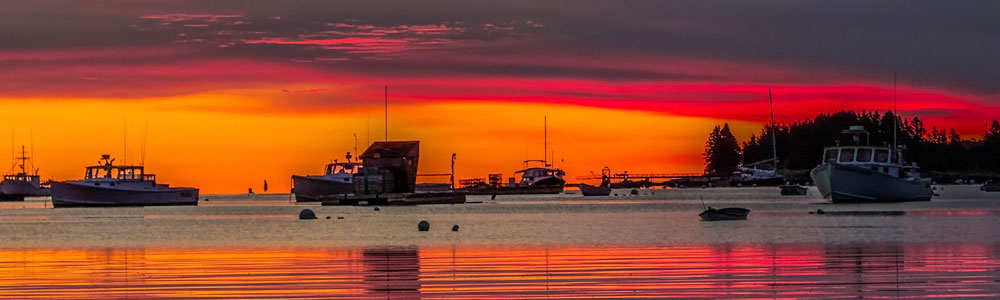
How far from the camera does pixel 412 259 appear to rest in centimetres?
4672

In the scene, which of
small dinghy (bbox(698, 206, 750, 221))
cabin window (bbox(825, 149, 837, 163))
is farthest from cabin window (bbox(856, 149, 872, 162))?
small dinghy (bbox(698, 206, 750, 221))

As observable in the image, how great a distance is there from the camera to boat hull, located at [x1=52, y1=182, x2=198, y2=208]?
14488 cm

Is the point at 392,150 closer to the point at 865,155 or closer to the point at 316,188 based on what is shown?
the point at 316,188

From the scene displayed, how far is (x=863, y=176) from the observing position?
120188 millimetres

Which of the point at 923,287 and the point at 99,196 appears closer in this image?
the point at 923,287

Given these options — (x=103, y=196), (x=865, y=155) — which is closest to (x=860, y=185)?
(x=865, y=155)

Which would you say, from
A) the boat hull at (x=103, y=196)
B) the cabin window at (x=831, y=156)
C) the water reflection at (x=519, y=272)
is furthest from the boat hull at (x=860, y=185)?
the water reflection at (x=519, y=272)

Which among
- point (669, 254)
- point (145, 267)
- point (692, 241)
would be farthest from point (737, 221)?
point (145, 267)

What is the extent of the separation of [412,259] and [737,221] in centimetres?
3941

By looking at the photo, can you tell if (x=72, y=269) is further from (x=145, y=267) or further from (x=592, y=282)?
(x=592, y=282)

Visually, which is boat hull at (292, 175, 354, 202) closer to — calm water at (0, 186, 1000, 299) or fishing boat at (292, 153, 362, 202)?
fishing boat at (292, 153, 362, 202)

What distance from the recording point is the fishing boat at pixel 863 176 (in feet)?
396

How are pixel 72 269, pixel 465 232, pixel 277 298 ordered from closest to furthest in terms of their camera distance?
1. pixel 277 298
2. pixel 72 269
3. pixel 465 232

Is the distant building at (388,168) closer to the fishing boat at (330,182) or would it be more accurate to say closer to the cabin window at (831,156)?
the fishing boat at (330,182)
